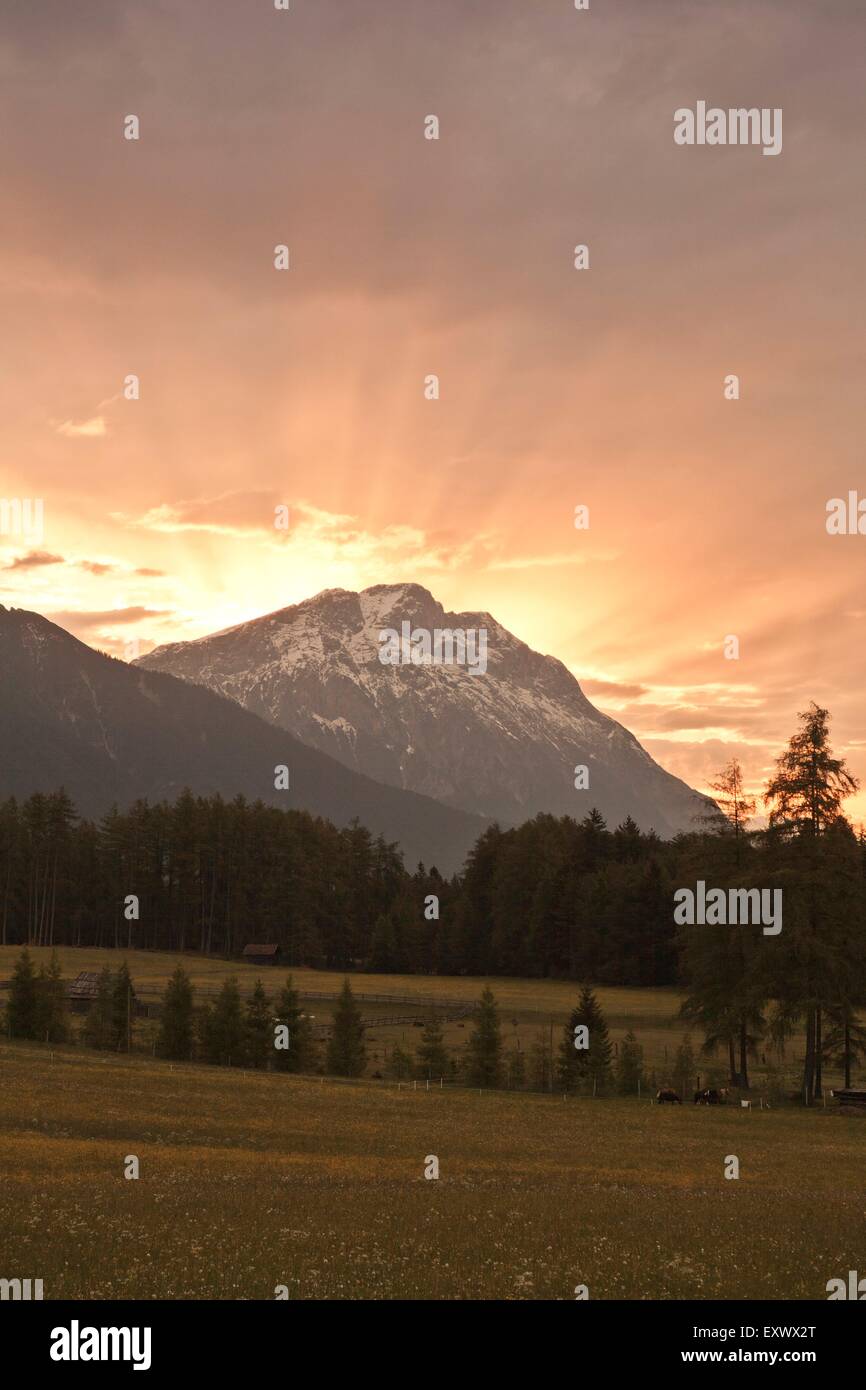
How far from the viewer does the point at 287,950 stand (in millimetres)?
162750

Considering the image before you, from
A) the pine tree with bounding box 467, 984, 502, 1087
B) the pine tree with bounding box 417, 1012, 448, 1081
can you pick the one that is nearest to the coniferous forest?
the pine tree with bounding box 417, 1012, 448, 1081

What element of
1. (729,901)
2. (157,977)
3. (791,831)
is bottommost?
(157,977)

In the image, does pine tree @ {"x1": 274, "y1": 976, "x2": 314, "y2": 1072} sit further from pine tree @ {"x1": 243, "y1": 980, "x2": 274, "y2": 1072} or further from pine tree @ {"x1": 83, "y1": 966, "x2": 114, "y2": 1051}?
pine tree @ {"x1": 83, "y1": 966, "x2": 114, "y2": 1051}

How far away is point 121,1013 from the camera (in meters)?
79.8

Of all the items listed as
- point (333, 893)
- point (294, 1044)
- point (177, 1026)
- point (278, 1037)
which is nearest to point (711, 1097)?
point (278, 1037)

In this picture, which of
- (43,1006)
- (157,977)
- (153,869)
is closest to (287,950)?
(153,869)

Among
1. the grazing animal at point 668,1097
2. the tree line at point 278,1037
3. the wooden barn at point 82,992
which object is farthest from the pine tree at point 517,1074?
the wooden barn at point 82,992

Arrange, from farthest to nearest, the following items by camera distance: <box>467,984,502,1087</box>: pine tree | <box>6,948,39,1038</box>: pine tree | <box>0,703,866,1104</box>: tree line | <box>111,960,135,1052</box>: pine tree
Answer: <box>0,703,866,1104</box>: tree line → <box>111,960,135,1052</box>: pine tree → <box>6,948,39,1038</box>: pine tree → <box>467,984,502,1087</box>: pine tree

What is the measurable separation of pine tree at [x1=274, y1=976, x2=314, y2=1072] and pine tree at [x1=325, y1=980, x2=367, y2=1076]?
1.71 m

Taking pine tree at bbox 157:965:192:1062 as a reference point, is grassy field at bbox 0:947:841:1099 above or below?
below

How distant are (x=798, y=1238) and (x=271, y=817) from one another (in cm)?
15889

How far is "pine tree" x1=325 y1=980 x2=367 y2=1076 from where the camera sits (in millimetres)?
76000
